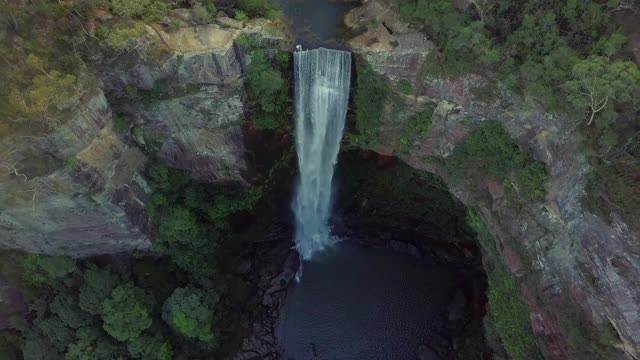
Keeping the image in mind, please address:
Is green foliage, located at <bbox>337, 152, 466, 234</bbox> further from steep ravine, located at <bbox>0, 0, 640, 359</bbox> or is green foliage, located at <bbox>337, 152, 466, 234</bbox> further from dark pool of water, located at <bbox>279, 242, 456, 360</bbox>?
steep ravine, located at <bbox>0, 0, 640, 359</bbox>

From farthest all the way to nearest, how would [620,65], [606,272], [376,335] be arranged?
[376,335]
[606,272]
[620,65]

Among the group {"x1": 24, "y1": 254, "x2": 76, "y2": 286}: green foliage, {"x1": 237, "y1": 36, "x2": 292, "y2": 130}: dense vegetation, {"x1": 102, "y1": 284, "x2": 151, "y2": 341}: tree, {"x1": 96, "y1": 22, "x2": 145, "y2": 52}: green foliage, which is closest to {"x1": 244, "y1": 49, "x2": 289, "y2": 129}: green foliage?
{"x1": 237, "y1": 36, "x2": 292, "y2": 130}: dense vegetation

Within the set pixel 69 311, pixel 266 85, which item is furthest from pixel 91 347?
pixel 266 85

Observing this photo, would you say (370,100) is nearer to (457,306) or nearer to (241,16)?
(241,16)

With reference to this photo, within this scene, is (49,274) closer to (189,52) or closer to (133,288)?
(133,288)

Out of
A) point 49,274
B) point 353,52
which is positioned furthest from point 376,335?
point 49,274
